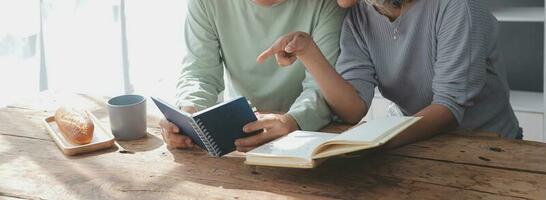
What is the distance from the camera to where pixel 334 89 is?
167cm

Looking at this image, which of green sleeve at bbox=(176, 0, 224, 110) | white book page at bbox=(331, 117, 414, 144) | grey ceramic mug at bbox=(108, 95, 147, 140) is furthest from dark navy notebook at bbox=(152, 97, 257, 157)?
green sleeve at bbox=(176, 0, 224, 110)

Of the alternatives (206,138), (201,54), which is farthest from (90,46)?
(206,138)

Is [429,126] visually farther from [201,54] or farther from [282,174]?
[201,54]

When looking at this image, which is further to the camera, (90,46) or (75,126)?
(90,46)

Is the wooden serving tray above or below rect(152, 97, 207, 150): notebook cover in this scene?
below

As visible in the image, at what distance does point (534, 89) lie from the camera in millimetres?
3012

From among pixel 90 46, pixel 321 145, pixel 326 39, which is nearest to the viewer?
pixel 321 145

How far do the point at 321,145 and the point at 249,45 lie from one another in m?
0.69

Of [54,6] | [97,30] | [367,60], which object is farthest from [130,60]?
[367,60]

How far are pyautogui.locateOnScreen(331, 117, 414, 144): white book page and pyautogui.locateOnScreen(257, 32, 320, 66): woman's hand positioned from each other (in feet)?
0.84

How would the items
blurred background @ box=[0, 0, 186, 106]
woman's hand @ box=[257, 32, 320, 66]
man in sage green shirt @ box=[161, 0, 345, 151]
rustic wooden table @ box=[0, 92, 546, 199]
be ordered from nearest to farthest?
rustic wooden table @ box=[0, 92, 546, 199] < woman's hand @ box=[257, 32, 320, 66] < man in sage green shirt @ box=[161, 0, 345, 151] < blurred background @ box=[0, 0, 186, 106]

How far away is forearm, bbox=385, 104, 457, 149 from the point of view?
58.4 inches

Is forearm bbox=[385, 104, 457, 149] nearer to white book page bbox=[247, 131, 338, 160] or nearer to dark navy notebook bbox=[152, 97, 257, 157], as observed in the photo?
white book page bbox=[247, 131, 338, 160]

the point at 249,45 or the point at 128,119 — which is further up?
the point at 249,45
